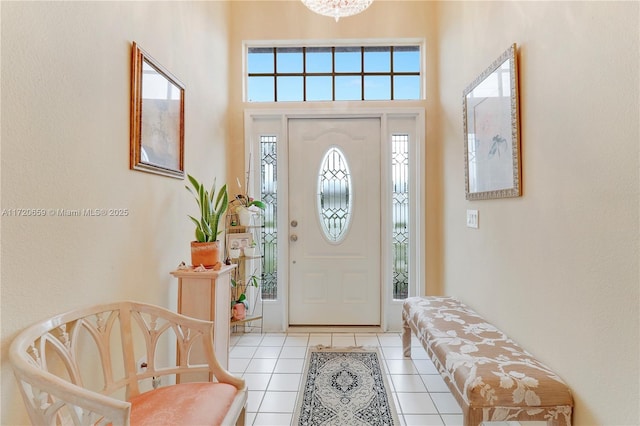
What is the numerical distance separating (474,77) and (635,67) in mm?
1328

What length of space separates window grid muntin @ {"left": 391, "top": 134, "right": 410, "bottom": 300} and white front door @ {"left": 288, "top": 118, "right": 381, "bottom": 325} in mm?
173

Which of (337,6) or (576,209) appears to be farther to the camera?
(337,6)

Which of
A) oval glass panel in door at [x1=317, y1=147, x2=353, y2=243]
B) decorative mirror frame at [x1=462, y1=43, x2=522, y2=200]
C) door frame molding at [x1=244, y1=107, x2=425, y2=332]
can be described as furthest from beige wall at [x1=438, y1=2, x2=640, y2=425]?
oval glass panel in door at [x1=317, y1=147, x2=353, y2=243]

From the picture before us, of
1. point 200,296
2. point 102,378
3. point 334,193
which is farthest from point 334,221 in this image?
point 102,378

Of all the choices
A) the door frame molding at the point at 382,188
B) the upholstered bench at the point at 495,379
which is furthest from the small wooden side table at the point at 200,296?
the door frame molding at the point at 382,188

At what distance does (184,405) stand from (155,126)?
142cm

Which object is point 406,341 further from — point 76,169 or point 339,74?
point 339,74

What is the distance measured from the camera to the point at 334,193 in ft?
10.7

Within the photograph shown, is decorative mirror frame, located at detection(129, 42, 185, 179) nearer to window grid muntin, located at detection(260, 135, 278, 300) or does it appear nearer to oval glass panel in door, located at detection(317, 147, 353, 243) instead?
window grid muntin, located at detection(260, 135, 278, 300)

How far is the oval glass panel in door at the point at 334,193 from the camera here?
3246 mm

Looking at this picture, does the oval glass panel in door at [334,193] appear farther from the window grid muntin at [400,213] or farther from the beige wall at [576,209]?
the beige wall at [576,209]

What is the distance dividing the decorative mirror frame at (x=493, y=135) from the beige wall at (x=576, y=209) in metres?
0.05

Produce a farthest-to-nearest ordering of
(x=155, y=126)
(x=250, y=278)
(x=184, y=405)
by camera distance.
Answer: (x=250, y=278) → (x=155, y=126) → (x=184, y=405)

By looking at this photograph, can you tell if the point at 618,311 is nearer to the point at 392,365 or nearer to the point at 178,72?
the point at 392,365
